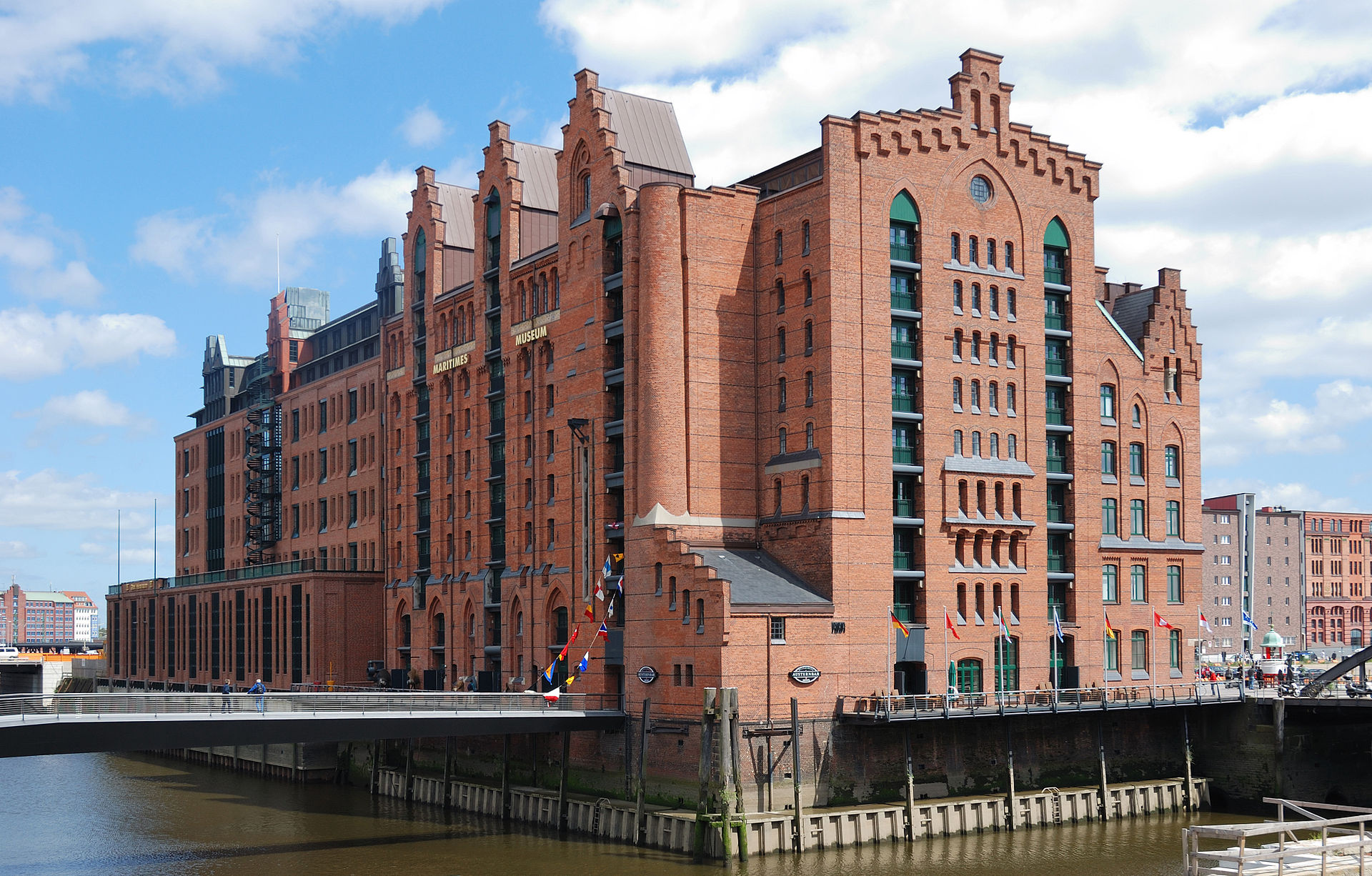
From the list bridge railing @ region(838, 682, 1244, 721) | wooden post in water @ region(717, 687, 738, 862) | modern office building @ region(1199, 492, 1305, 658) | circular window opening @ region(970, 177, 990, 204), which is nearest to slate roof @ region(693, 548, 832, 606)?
wooden post in water @ region(717, 687, 738, 862)

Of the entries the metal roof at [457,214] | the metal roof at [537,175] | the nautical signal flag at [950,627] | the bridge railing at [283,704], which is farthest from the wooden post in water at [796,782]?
the metal roof at [457,214]

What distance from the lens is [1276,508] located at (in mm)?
180625

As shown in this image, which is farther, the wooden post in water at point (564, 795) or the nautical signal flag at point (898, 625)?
the wooden post in water at point (564, 795)

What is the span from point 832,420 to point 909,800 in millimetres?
17815

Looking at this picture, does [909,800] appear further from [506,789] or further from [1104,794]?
[506,789]

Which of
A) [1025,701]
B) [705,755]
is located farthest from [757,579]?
[1025,701]

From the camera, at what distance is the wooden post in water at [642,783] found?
6694 centimetres

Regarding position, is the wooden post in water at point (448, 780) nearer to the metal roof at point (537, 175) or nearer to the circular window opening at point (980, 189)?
the metal roof at point (537, 175)

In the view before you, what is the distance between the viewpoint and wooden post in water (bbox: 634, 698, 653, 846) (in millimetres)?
66938

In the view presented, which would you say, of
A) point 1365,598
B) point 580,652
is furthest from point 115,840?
point 1365,598

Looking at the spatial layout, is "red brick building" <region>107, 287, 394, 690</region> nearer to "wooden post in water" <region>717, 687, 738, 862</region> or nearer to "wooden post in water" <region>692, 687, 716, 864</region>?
"wooden post in water" <region>692, 687, 716, 864</region>

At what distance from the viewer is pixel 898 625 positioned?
71312mm

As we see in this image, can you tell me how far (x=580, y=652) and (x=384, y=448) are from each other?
34.3 meters

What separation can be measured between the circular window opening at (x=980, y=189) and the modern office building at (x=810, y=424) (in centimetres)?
23
